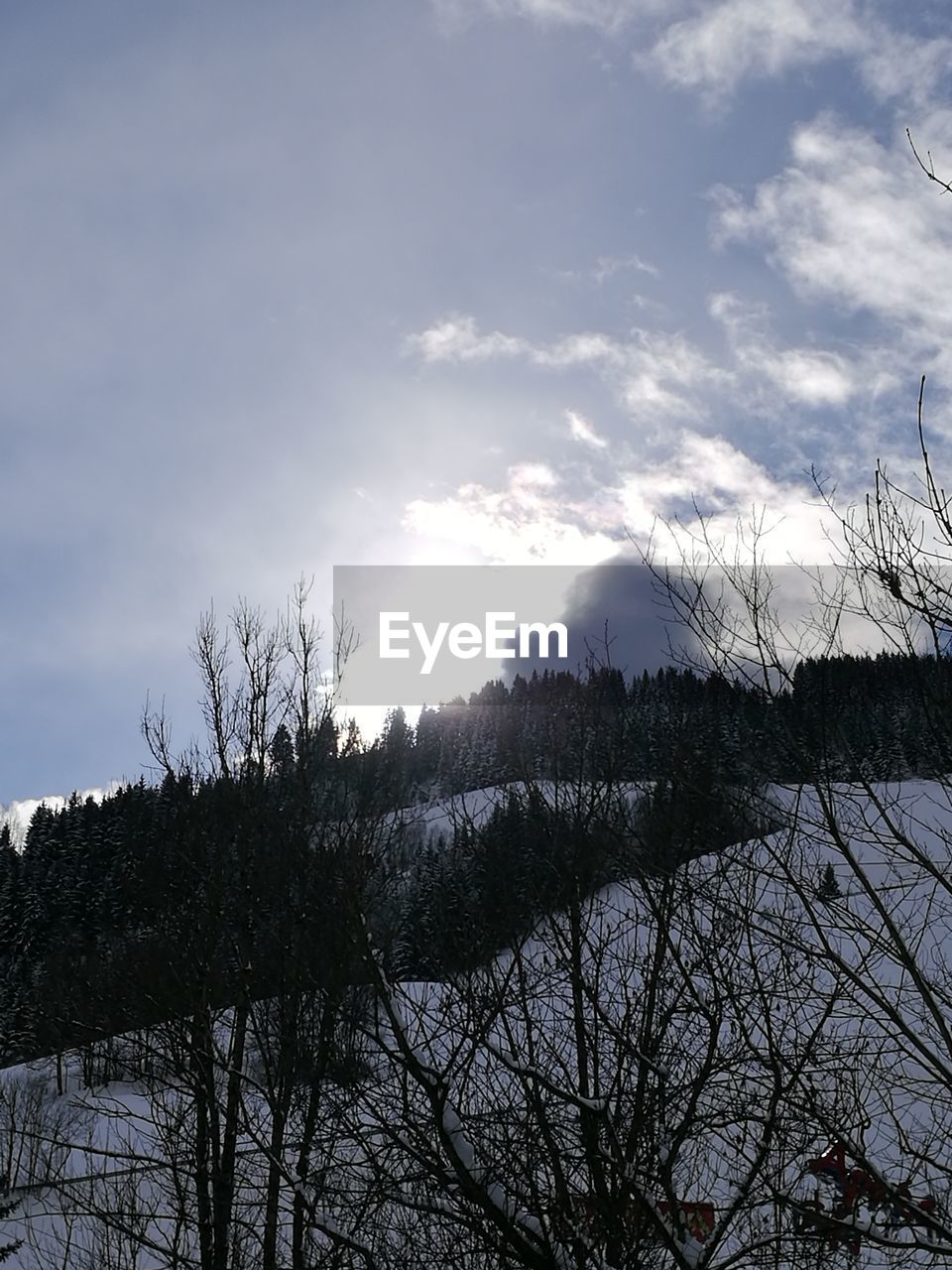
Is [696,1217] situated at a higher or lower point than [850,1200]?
lower

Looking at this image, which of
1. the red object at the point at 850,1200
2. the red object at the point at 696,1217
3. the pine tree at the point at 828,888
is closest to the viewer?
the red object at the point at 850,1200

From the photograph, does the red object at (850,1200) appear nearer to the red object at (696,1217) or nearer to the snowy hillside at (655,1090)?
the snowy hillside at (655,1090)

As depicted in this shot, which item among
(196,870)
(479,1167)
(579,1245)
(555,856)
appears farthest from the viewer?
(196,870)

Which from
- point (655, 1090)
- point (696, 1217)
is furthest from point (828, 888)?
point (696, 1217)

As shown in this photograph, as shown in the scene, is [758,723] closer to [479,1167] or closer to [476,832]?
[476,832]

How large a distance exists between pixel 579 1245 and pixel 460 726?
104477 mm

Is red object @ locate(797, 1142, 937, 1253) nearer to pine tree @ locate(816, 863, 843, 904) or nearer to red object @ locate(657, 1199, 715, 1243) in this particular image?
red object @ locate(657, 1199, 715, 1243)

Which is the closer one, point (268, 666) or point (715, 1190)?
point (715, 1190)

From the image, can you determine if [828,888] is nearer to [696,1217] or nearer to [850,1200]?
[850,1200]

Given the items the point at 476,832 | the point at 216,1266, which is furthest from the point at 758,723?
the point at 216,1266

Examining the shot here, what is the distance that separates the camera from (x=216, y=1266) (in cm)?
759

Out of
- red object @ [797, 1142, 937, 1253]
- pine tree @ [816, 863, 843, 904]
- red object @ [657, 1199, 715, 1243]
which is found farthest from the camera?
pine tree @ [816, 863, 843, 904]

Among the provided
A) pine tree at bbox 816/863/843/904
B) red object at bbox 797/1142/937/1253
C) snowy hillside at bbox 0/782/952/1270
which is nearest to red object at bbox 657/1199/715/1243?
snowy hillside at bbox 0/782/952/1270

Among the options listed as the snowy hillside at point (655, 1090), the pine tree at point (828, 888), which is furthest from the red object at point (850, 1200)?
the pine tree at point (828, 888)
